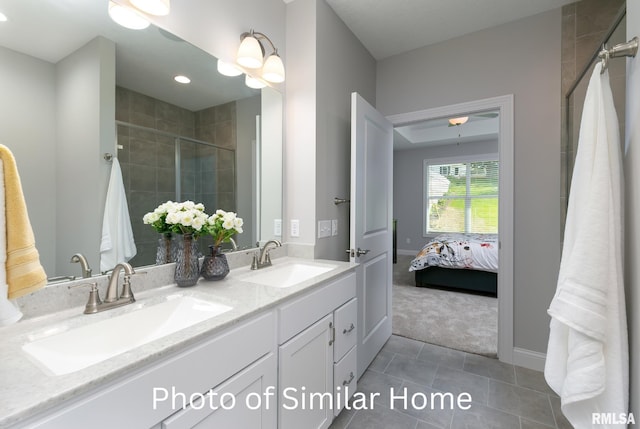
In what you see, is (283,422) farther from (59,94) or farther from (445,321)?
(445,321)

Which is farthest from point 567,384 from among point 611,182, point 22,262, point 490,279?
point 490,279

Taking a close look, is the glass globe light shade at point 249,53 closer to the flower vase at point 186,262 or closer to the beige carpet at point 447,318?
the flower vase at point 186,262

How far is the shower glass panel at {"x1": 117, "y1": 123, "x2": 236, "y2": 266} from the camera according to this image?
1.18 meters

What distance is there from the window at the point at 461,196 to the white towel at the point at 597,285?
554cm

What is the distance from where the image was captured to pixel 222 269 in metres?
1.36

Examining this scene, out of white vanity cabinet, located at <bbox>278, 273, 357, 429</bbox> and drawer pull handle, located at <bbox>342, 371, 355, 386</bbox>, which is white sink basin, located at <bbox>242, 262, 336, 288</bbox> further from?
drawer pull handle, located at <bbox>342, 371, 355, 386</bbox>

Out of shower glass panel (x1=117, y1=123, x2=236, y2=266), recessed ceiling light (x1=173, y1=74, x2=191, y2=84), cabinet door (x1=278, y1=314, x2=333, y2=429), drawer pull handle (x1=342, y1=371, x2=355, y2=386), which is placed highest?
recessed ceiling light (x1=173, y1=74, x2=191, y2=84)

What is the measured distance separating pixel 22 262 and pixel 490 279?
435 cm

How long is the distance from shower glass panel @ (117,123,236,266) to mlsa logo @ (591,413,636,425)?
5.39 ft

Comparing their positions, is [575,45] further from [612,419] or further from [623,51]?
[612,419]

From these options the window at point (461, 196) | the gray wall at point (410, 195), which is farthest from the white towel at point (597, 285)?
the gray wall at point (410, 195)

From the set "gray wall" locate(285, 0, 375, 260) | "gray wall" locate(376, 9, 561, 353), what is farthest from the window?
"gray wall" locate(285, 0, 375, 260)

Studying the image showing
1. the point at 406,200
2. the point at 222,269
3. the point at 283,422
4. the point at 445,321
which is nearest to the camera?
the point at 283,422

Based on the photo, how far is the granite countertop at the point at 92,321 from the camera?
1.73 feet
